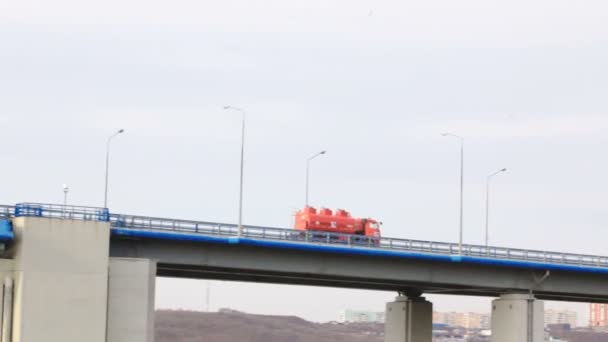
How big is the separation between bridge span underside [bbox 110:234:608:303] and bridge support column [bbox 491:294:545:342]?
124 centimetres

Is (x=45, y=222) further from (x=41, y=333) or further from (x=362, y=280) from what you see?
(x=362, y=280)

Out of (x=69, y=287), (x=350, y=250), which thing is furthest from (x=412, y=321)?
(x=69, y=287)

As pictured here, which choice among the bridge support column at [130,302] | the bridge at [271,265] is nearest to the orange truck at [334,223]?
the bridge at [271,265]

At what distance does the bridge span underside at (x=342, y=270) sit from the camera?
74938mm

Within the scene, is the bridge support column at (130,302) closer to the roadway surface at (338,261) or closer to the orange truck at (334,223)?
the roadway surface at (338,261)

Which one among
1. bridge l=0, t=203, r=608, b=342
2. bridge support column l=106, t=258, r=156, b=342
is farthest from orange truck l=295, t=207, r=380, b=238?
bridge support column l=106, t=258, r=156, b=342

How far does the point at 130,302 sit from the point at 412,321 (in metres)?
29.5

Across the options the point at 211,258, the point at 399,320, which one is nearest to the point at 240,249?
the point at 211,258

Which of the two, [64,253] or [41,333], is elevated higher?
[64,253]

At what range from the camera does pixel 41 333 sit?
6606cm

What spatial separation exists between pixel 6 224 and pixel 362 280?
2813cm

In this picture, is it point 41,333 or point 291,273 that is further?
point 291,273

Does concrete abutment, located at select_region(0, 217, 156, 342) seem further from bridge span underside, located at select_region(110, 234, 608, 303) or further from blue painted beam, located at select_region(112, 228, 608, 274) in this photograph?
bridge span underside, located at select_region(110, 234, 608, 303)

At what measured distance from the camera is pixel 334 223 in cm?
9819
